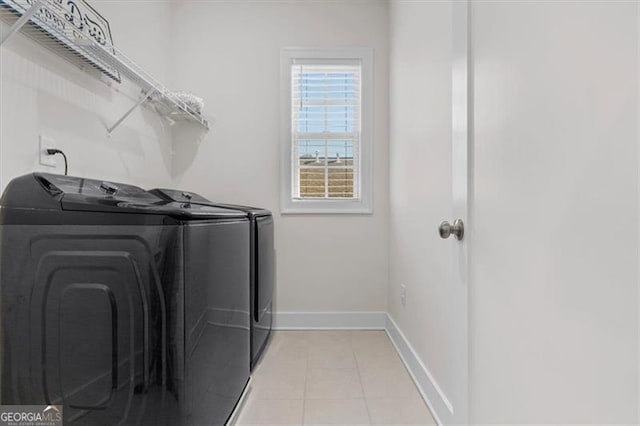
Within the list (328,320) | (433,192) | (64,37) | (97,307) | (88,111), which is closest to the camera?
(97,307)

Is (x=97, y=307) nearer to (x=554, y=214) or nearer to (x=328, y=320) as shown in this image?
(x=554, y=214)

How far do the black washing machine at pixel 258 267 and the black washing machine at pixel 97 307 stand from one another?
0.73 m

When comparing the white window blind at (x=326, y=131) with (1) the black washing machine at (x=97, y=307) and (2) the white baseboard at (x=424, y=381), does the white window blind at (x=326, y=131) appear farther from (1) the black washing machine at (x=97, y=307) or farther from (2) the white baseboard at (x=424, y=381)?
(1) the black washing machine at (x=97, y=307)

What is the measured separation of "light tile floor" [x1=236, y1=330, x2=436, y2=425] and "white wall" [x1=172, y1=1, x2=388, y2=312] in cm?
45

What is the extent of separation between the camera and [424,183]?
171cm

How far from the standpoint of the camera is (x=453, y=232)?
3.23ft

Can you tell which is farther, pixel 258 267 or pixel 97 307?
pixel 258 267

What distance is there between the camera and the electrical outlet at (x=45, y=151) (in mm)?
1373

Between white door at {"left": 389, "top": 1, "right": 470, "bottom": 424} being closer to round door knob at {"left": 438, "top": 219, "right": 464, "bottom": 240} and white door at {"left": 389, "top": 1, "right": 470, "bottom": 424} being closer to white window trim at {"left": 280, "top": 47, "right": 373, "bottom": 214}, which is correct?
round door knob at {"left": 438, "top": 219, "right": 464, "bottom": 240}

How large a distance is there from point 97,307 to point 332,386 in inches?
48.8

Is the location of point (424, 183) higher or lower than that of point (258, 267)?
higher

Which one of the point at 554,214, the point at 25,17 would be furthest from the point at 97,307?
the point at 554,214

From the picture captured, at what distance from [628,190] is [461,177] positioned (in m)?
0.51

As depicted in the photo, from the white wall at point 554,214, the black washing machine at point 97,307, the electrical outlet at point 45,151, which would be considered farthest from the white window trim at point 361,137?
the white wall at point 554,214
